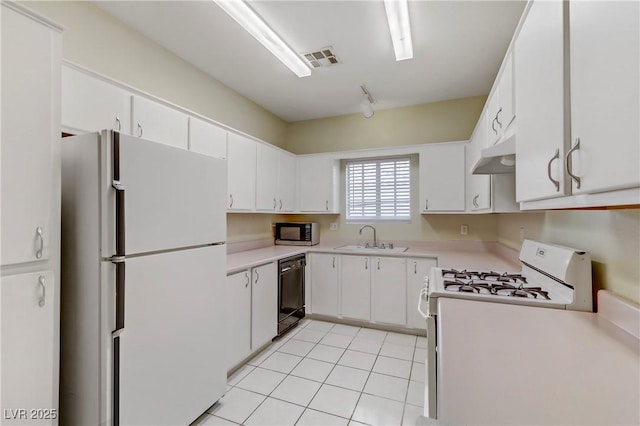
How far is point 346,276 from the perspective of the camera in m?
3.32

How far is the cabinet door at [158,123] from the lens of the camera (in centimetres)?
186

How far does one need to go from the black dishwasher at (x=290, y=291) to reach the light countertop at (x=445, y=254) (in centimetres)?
11

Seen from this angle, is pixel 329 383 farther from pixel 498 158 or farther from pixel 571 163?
pixel 571 163

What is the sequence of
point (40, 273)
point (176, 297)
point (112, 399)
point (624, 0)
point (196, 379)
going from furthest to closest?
point (196, 379), point (176, 297), point (112, 399), point (40, 273), point (624, 0)

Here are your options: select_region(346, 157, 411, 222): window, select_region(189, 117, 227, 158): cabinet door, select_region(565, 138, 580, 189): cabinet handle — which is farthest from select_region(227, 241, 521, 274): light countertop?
select_region(565, 138, 580, 189): cabinet handle

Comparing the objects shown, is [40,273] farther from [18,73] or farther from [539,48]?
[539,48]

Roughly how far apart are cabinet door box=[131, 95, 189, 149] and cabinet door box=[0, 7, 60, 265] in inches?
Result: 25.0

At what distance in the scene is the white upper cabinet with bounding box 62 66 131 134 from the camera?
1507mm

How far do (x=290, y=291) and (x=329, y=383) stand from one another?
1105 millimetres

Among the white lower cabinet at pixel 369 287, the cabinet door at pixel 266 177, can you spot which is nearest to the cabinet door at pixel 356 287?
the white lower cabinet at pixel 369 287

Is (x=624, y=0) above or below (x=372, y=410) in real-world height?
above

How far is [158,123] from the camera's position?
2.00 metres

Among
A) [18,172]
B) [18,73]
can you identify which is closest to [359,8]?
[18,73]

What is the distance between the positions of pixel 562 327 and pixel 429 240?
8.15ft
